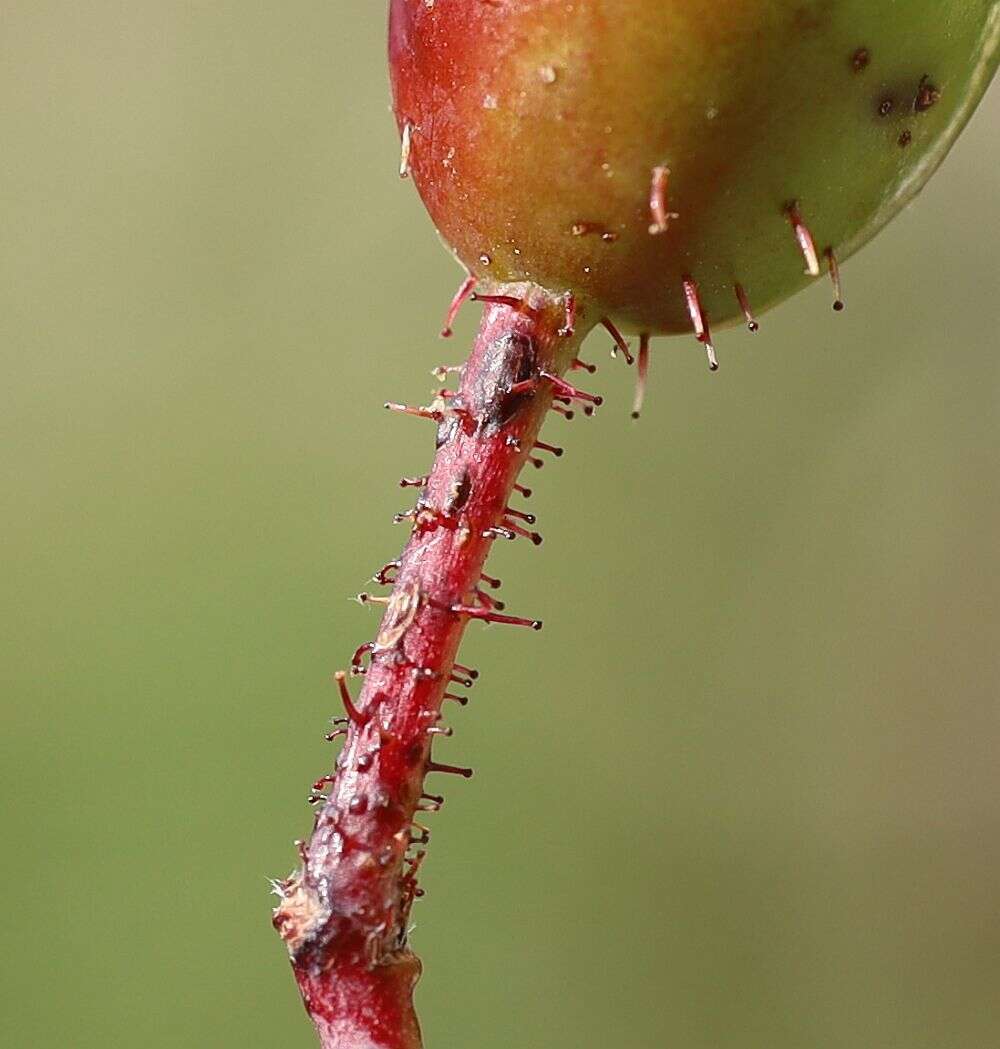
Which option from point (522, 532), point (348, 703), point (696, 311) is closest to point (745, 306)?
point (696, 311)

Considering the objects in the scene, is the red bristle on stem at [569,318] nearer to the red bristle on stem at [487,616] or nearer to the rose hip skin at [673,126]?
the rose hip skin at [673,126]

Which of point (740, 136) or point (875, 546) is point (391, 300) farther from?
point (740, 136)

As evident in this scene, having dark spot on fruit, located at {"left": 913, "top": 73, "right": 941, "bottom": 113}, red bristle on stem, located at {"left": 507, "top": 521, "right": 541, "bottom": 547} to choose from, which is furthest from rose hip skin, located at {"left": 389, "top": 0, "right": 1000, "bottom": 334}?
red bristle on stem, located at {"left": 507, "top": 521, "right": 541, "bottom": 547}

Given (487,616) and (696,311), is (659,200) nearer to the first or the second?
(696,311)

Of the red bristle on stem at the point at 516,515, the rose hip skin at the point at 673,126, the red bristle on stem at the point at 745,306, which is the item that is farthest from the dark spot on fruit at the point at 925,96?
the red bristle on stem at the point at 516,515

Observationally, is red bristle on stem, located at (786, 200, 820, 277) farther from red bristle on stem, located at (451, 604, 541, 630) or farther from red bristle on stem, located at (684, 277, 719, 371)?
red bristle on stem, located at (451, 604, 541, 630)

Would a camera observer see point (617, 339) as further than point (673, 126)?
Yes

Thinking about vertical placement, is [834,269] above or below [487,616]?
above
